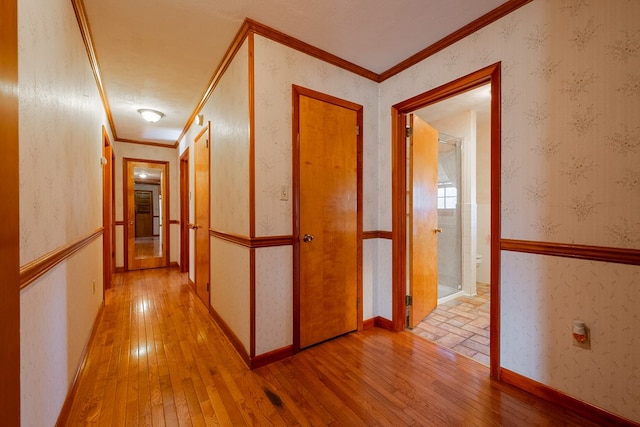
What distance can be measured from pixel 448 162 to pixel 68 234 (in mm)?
3990

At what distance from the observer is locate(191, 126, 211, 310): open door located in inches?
121

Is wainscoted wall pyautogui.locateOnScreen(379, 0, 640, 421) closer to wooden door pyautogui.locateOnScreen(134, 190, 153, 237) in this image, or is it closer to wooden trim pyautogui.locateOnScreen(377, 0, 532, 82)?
wooden trim pyautogui.locateOnScreen(377, 0, 532, 82)

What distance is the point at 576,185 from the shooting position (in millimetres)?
1493

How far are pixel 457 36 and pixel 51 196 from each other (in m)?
2.71

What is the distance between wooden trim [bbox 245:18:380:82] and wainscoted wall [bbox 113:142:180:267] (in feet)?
13.9

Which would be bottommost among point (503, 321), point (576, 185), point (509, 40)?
point (503, 321)

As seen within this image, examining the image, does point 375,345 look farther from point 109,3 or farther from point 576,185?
point 109,3

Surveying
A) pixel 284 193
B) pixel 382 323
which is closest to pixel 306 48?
pixel 284 193

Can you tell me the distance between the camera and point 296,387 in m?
1.71

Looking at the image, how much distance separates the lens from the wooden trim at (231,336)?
78.6 inches

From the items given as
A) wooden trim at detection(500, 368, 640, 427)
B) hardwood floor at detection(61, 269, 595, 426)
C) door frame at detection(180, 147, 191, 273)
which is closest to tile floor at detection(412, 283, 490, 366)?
hardwood floor at detection(61, 269, 595, 426)

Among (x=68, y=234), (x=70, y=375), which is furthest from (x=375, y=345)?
(x=68, y=234)

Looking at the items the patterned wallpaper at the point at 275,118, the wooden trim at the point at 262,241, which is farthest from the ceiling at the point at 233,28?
the wooden trim at the point at 262,241

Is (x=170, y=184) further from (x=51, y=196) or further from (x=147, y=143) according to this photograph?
(x=51, y=196)
